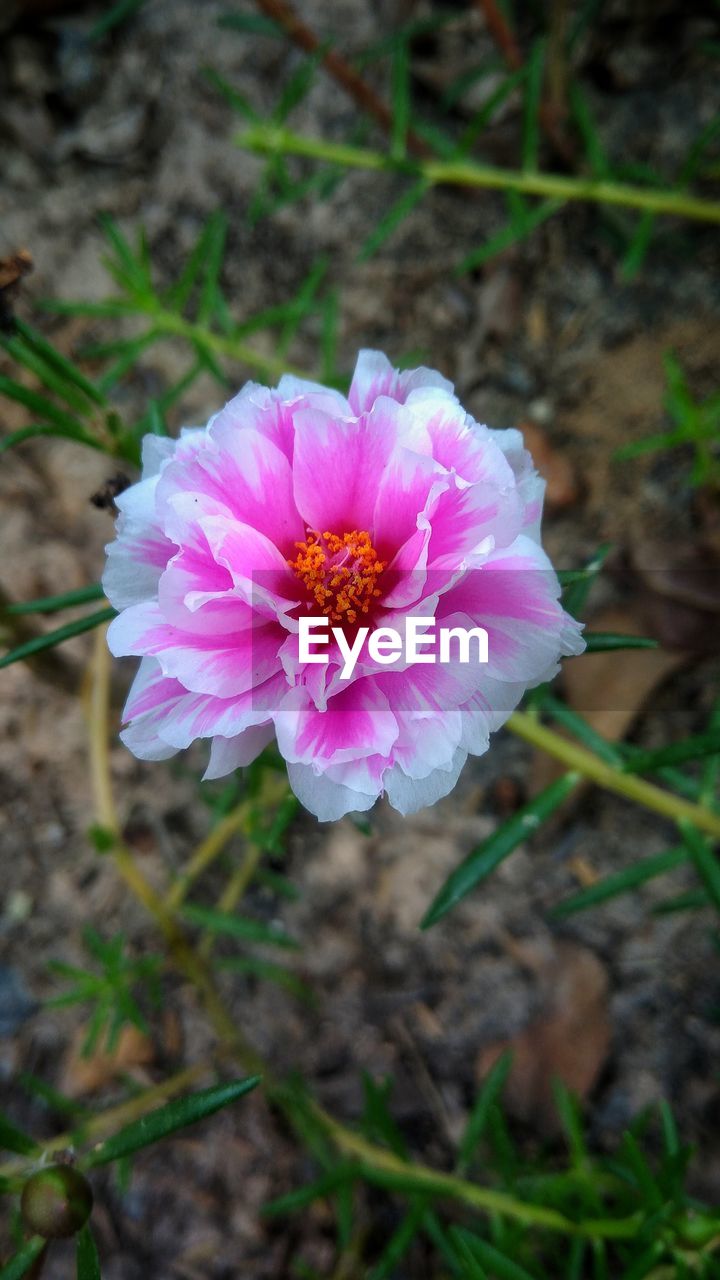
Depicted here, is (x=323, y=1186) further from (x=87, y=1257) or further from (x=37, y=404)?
(x=37, y=404)

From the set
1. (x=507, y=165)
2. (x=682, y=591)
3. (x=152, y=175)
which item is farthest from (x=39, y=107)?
(x=682, y=591)

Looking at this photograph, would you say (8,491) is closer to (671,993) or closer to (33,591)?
(33,591)

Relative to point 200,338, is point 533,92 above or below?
above

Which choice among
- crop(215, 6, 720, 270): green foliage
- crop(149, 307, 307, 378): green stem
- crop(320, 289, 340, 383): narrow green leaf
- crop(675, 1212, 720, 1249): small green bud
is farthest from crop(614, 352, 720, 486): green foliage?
crop(675, 1212, 720, 1249): small green bud

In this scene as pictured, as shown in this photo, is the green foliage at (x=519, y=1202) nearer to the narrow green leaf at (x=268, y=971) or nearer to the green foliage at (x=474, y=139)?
the narrow green leaf at (x=268, y=971)

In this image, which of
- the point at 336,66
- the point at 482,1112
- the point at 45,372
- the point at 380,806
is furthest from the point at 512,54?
the point at 482,1112

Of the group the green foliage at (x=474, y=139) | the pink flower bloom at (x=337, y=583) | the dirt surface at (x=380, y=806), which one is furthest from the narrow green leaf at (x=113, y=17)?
the pink flower bloom at (x=337, y=583)

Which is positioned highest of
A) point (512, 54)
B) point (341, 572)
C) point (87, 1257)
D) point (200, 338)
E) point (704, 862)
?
point (512, 54)

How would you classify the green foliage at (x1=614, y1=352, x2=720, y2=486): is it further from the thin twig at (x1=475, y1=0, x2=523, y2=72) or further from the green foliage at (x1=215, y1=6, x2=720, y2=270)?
the thin twig at (x1=475, y1=0, x2=523, y2=72)
